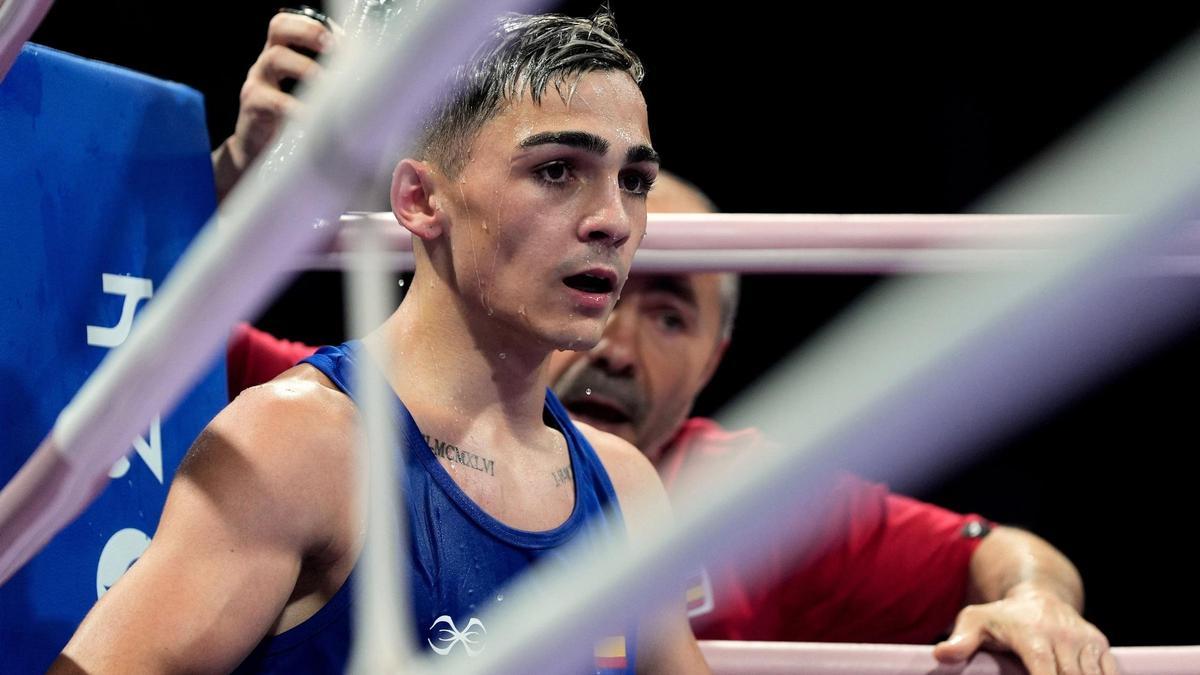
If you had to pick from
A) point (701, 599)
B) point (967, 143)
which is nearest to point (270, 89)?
point (701, 599)

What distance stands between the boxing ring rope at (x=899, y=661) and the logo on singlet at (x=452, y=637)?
0.28 meters

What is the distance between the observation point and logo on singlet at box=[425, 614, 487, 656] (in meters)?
0.83

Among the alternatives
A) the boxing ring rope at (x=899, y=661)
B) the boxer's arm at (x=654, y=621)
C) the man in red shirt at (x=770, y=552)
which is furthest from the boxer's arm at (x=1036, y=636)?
the man in red shirt at (x=770, y=552)

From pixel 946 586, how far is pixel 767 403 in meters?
1.41

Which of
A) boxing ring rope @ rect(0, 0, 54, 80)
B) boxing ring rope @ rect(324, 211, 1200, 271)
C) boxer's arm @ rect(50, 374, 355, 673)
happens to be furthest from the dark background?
boxing ring rope @ rect(0, 0, 54, 80)

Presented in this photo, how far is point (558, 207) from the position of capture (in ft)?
2.82

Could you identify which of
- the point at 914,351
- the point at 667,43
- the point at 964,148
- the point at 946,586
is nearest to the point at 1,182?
the point at 914,351

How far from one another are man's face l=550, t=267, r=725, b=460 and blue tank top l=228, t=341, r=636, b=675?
0.81 meters

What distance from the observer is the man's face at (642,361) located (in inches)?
69.4

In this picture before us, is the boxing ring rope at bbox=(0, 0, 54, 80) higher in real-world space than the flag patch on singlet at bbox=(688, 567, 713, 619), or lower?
higher

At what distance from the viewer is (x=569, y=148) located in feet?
2.83

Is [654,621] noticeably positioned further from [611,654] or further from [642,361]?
[642,361]

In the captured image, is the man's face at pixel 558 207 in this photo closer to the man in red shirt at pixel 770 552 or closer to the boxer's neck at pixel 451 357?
the boxer's neck at pixel 451 357

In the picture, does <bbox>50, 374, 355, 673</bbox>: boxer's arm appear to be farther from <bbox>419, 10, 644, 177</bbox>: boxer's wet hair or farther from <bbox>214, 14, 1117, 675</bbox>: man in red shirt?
<bbox>214, 14, 1117, 675</bbox>: man in red shirt
